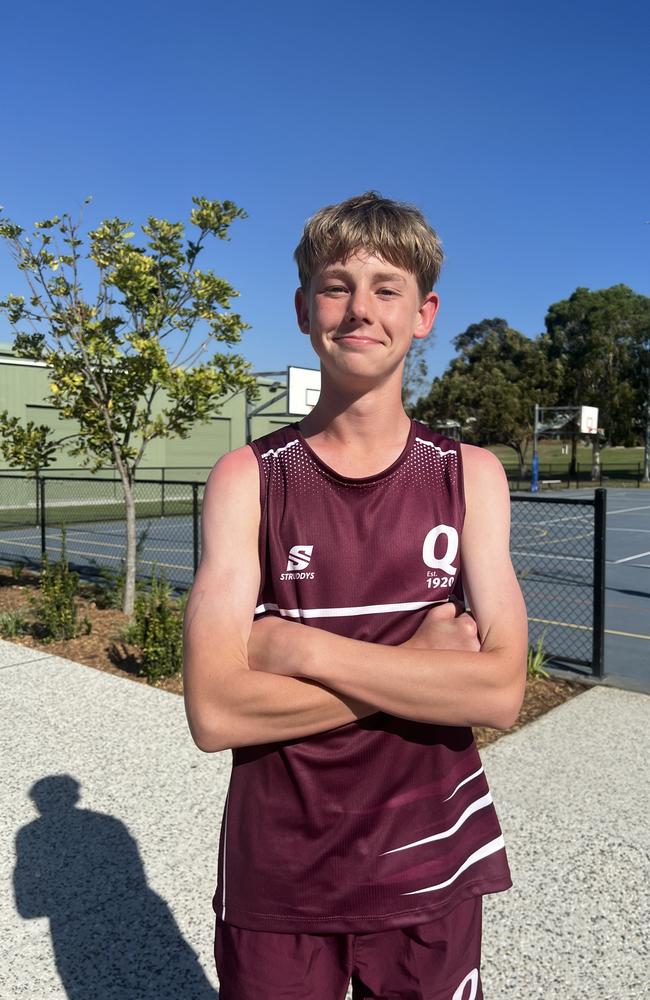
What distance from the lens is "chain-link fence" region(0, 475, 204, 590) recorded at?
1224 centimetres

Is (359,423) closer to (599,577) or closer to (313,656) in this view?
(313,656)

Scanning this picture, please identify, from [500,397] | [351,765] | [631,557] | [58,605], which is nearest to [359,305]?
[351,765]

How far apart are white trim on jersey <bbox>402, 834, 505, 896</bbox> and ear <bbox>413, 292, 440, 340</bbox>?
1068 millimetres

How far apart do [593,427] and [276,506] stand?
42.4 m

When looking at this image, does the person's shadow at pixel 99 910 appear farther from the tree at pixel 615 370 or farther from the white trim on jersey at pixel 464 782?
the tree at pixel 615 370

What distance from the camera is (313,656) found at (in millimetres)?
1427

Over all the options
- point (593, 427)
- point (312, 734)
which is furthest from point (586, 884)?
point (593, 427)

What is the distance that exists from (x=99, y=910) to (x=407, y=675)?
2406mm

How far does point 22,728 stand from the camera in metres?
5.23

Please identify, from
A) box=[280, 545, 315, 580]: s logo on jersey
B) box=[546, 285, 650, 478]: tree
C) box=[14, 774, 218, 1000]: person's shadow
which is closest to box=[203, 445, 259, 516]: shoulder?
box=[280, 545, 315, 580]: s logo on jersey

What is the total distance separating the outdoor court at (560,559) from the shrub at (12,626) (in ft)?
4.61

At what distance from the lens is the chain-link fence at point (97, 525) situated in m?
12.2

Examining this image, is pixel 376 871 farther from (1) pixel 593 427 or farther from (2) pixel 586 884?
(1) pixel 593 427

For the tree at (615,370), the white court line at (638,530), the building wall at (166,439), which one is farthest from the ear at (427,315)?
the tree at (615,370)
